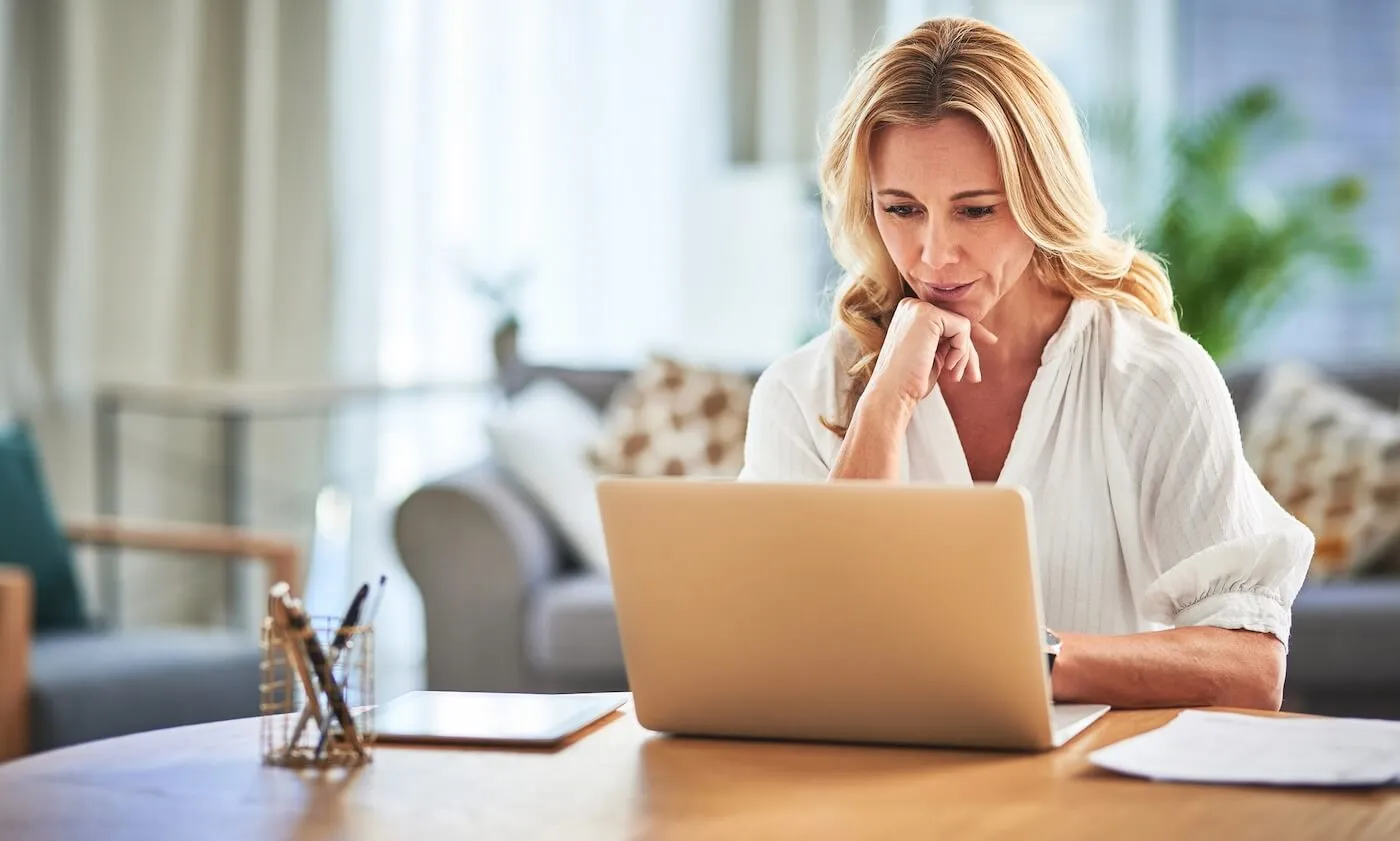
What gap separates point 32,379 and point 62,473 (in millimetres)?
261

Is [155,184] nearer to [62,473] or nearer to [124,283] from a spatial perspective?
[124,283]

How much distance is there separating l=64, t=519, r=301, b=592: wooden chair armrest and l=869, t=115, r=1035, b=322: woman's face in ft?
5.98

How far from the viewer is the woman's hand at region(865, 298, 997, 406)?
1.61m

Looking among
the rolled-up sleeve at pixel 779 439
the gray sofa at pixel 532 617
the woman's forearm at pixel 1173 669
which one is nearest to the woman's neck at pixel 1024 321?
the rolled-up sleeve at pixel 779 439

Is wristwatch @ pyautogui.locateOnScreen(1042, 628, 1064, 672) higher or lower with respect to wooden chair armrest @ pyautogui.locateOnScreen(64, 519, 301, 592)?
higher

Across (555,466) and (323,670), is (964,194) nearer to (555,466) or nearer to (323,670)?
(323,670)

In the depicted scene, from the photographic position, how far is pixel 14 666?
2.72m

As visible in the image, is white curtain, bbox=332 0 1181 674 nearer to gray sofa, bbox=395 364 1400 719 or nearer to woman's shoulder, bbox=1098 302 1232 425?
gray sofa, bbox=395 364 1400 719

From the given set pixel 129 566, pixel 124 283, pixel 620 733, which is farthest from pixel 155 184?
pixel 620 733

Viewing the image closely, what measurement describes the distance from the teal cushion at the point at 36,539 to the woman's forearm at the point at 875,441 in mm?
2156

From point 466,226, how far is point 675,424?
1.41 meters

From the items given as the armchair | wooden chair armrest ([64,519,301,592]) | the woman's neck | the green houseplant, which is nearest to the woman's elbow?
the woman's neck

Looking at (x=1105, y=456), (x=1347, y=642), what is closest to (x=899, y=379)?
(x=1105, y=456)

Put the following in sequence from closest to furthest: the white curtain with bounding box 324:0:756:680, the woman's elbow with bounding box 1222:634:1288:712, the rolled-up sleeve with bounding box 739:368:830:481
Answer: the woman's elbow with bounding box 1222:634:1288:712 → the rolled-up sleeve with bounding box 739:368:830:481 → the white curtain with bounding box 324:0:756:680
